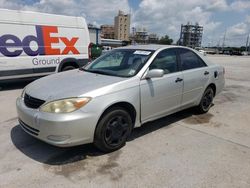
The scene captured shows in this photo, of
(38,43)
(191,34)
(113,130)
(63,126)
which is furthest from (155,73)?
(191,34)

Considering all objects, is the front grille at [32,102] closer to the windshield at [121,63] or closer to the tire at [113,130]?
the tire at [113,130]

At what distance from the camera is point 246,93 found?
7668mm

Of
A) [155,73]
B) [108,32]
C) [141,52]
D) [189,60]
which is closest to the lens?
[155,73]

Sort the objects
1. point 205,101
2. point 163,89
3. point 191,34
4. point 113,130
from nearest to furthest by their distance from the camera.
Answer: point 113,130, point 163,89, point 205,101, point 191,34

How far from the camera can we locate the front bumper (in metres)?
2.82

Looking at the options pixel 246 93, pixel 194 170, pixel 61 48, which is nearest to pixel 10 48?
pixel 61 48

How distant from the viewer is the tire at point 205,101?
5.06m

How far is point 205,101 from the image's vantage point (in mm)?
5160

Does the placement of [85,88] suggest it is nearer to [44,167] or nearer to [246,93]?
[44,167]

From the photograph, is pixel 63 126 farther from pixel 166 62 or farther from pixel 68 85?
pixel 166 62

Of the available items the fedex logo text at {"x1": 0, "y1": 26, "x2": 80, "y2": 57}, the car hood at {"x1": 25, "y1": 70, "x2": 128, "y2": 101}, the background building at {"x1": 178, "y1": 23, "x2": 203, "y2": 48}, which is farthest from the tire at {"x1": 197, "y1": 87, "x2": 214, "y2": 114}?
the background building at {"x1": 178, "y1": 23, "x2": 203, "y2": 48}

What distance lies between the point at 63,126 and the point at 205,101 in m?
3.49

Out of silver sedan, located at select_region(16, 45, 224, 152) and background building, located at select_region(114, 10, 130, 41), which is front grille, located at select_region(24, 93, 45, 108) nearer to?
silver sedan, located at select_region(16, 45, 224, 152)

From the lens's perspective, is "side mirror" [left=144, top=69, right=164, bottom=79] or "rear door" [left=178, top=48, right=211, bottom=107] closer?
"side mirror" [left=144, top=69, right=164, bottom=79]
